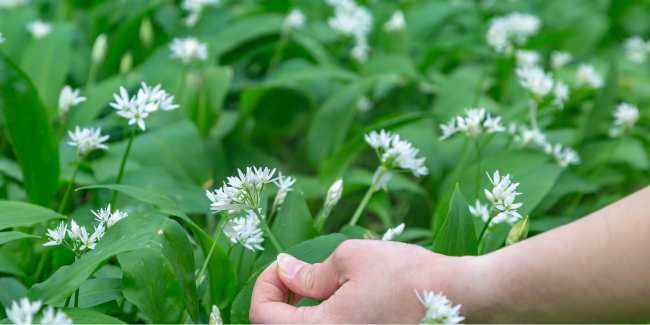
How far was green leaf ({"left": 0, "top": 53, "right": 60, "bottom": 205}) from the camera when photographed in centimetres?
108

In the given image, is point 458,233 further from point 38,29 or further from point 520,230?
point 38,29

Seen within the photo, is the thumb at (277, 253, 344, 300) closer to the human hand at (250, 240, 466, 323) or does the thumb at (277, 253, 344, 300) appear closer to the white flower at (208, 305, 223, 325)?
the human hand at (250, 240, 466, 323)

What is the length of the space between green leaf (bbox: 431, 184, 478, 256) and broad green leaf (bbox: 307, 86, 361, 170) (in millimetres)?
868

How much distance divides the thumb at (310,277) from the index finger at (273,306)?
2cm

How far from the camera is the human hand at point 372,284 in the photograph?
0.73 m

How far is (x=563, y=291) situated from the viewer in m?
0.64

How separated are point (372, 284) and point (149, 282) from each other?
39 cm

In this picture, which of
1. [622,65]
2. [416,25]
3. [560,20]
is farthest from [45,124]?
[560,20]

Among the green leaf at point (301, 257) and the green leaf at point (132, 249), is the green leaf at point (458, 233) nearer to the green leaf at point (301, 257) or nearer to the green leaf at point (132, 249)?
the green leaf at point (301, 257)

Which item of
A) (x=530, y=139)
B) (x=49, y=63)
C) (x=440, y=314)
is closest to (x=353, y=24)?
(x=530, y=139)

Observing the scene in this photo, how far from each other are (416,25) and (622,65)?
1103 mm

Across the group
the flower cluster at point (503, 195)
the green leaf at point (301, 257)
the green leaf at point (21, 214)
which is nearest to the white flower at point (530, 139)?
the flower cluster at point (503, 195)

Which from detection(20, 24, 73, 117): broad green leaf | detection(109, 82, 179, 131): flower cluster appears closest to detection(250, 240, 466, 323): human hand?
detection(109, 82, 179, 131): flower cluster

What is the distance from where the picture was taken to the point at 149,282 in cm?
82
